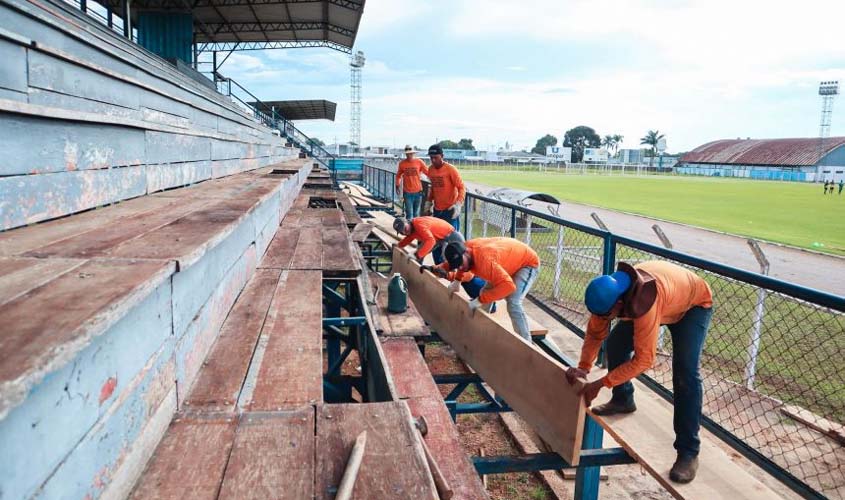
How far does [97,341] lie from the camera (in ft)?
4.18

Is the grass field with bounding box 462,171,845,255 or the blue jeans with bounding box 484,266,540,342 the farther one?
the grass field with bounding box 462,171,845,255

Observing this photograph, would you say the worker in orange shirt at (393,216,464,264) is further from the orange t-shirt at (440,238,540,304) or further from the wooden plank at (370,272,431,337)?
the orange t-shirt at (440,238,540,304)

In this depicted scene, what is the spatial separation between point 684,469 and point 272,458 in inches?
98.1

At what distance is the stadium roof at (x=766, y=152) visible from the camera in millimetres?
82125

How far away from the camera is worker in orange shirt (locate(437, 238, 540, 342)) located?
4824 mm

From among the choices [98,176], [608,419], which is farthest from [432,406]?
[98,176]

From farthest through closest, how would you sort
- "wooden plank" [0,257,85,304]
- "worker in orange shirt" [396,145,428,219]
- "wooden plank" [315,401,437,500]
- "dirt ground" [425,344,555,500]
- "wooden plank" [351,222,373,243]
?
"worker in orange shirt" [396,145,428,219] < "wooden plank" [351,222,373,243] < "dirt ground" [425,344,555,500] < "wooden plank" [315,401,437,500] < "wooden plank" [0,257,85,304]

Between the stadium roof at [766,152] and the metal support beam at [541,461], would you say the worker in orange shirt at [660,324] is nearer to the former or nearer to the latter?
the metal support beam at [541,461]

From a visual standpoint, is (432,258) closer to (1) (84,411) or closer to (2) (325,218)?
(2) (325,218)

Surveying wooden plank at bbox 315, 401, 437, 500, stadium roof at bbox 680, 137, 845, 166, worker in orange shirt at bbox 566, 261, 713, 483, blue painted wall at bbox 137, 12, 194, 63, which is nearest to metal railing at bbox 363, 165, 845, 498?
worker in orange shirt at bbox 566, 261, 713, 483

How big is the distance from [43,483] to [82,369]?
0.24 meters

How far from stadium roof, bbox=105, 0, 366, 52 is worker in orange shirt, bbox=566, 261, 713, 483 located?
1566cm

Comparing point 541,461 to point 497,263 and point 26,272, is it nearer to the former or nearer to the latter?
point 497,263

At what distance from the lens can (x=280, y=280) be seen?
375 cm
